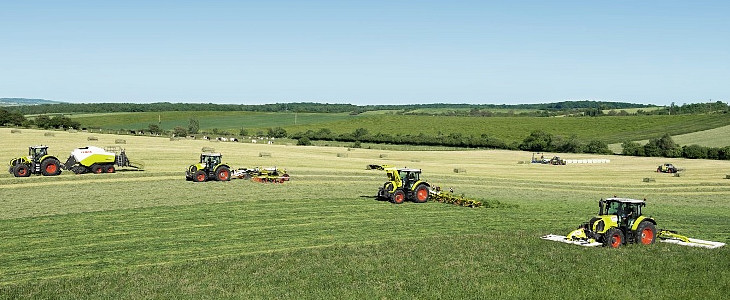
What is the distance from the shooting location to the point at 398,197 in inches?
1542

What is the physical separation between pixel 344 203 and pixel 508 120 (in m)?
114

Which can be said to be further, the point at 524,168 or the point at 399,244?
the point at 524,168

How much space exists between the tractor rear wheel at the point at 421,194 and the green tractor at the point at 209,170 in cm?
1500

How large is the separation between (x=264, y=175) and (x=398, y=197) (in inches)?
534

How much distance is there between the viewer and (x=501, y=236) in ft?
93.2

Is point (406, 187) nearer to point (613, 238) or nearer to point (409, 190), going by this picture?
point (409, 190)

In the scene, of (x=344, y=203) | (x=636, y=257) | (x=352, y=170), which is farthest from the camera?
(x=352, y=170)

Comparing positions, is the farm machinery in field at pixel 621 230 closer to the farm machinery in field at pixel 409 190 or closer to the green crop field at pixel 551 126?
the farm machinery in field at pixel 409 190

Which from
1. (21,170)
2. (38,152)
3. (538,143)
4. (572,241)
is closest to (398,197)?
(572,241)

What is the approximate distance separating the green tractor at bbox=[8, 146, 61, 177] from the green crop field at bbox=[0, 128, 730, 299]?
104cm

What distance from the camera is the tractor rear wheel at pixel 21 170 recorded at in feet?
153

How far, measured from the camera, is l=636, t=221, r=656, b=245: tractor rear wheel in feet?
86.5

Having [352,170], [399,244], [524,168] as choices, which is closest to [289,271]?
[399,244]

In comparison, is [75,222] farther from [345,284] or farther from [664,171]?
[664,171]
